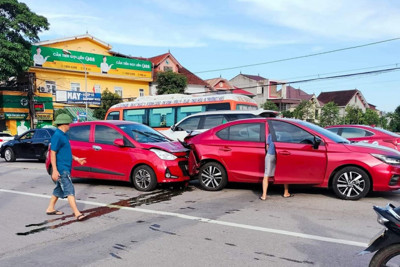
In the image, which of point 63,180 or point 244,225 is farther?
point 63,180

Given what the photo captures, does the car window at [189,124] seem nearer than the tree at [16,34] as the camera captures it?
Yes

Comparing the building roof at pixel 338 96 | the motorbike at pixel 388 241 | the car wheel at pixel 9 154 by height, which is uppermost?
the building roof at pixel 338 96

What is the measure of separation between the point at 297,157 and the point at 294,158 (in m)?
0.06

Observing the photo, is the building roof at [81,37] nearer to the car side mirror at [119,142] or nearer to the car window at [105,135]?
the car window at [105,135]

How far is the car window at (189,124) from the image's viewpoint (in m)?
12.7

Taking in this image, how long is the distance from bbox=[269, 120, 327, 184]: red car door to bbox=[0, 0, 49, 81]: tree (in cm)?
2730

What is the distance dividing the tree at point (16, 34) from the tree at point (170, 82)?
1266cm

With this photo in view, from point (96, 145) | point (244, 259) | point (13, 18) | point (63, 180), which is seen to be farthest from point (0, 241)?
point (13, 18)

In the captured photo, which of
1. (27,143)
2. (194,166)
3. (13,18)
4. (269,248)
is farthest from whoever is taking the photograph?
(13,18)

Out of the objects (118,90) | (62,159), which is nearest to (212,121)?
(62,159)

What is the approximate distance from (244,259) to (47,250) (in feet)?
8.18

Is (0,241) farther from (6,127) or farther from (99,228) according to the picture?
(6,127)

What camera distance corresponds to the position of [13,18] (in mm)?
30062

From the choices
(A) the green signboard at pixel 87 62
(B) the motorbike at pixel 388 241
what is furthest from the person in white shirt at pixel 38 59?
(B) the motorbike at pixel 388 241
